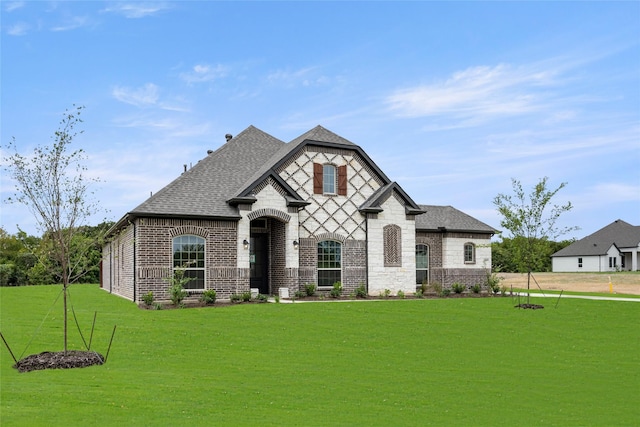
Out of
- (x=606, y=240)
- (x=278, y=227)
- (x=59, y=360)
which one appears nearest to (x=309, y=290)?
(x=278, y=227)

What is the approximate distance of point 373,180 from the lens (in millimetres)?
28422

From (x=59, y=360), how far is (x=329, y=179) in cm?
1703

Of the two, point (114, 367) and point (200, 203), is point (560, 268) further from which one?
point (114, 367)

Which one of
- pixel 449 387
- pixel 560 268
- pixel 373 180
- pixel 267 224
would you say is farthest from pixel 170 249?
pixel 560 268

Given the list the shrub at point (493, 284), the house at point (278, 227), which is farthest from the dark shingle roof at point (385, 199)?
the shrub at point (493, 284)

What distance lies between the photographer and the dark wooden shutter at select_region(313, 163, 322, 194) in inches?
1052

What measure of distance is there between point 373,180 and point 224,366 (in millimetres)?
17736

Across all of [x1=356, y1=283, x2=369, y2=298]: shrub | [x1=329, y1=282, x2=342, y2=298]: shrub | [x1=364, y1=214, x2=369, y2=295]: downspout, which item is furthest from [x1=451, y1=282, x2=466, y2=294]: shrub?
[x1=329, y1=282, x2=342, y2=298]: shrub

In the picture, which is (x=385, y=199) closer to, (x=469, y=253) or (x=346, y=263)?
(x=346, y=263)

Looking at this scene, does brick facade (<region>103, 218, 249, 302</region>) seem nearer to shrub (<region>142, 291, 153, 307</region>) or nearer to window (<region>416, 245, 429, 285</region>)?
shrub (<region>142, 291, 153, 307</region>)

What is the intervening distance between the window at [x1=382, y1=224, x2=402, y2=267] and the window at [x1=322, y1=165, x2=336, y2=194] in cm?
324

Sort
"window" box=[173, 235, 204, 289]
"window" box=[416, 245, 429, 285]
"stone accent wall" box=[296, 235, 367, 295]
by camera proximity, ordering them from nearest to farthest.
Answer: "window" box=[173, 235, 204, 289] < "stone accent wall" box=[296, 235, 367, 295] < "window" box=[416, 245, 429, 285]

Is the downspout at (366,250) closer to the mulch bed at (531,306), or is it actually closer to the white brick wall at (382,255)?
the white brick wall at (382,255)

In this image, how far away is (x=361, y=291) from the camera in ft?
87.7
